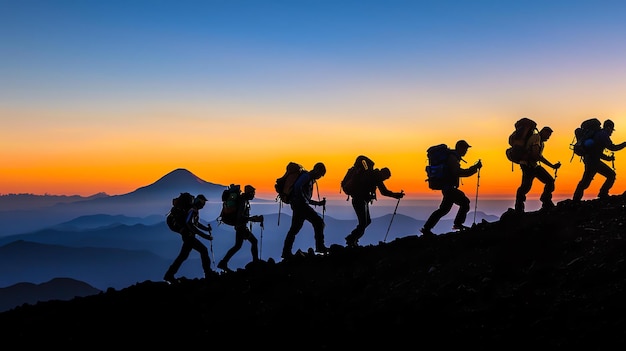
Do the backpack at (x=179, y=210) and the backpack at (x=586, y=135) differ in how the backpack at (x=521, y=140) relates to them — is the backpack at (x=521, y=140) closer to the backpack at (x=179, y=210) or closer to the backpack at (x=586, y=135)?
the backpack at (x=586, y=135)

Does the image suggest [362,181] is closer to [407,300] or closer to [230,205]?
[230,205]

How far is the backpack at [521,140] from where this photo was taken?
15539 millimetres

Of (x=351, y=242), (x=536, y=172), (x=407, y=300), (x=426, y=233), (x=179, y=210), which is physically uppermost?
(x=536, y=172)

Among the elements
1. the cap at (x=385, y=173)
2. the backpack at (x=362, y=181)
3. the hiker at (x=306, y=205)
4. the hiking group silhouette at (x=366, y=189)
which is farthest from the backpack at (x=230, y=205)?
the cap at (x=385, y=173)

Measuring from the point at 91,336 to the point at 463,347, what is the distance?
7452 mm

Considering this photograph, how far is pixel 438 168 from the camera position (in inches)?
577

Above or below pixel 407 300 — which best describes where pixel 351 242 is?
above

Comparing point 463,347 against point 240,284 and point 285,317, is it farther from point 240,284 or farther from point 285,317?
point 240,284

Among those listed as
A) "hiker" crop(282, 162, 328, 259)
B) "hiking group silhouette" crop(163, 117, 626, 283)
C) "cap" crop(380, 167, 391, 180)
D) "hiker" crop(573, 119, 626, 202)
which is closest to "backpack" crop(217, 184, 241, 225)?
"hiking group silhouette" crop(163, 117, 626, 283)

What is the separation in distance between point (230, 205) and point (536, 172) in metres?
8.09

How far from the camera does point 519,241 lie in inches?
464

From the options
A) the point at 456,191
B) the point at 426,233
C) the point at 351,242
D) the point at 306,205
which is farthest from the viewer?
the point at 351,242

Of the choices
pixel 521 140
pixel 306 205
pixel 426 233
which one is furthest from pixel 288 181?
pixel 521 140

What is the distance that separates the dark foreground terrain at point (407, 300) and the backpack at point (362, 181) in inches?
59.7
